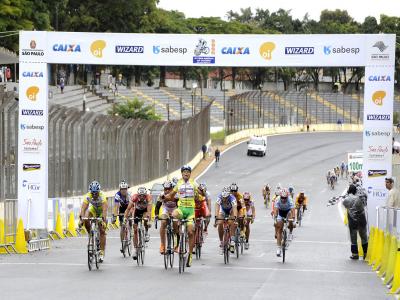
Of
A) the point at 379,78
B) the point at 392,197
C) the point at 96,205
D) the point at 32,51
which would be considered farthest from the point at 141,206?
the point at 379,78

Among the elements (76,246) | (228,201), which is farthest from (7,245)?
(228,201)

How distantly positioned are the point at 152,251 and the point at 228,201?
10.4ft

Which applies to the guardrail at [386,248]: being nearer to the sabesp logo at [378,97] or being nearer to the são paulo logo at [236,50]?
the sabesp logo at [378,97]

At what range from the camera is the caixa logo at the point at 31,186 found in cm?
2611

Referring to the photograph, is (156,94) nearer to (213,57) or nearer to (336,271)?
(213,57)

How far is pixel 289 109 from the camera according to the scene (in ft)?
388

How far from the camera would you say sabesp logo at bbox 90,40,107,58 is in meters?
25.9

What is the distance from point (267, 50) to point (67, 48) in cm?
513

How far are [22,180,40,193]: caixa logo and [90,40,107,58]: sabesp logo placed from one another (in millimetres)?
3688

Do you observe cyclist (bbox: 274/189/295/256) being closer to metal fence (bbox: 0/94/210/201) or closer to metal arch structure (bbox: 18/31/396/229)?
metal arch structure (bbox: 18/31/396/229)

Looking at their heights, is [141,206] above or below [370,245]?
above

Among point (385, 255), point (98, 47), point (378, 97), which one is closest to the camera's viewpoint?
point (385, 255)

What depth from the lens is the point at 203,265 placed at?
20125 millimetres

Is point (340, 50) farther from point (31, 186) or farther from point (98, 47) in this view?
point (31, 186)
